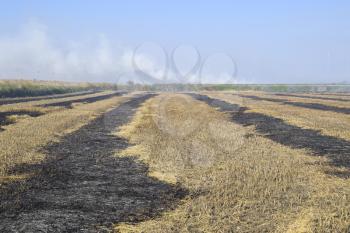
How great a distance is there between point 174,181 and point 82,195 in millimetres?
2818

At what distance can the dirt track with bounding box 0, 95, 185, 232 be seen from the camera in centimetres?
1002

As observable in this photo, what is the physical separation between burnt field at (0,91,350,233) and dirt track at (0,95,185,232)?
0.02 m

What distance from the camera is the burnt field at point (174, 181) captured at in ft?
32.7

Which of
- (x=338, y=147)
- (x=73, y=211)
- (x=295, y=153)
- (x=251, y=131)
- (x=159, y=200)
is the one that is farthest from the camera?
(x=251, y=131)

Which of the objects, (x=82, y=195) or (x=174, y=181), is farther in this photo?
(x=174, y=181)

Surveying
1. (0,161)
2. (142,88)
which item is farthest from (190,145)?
(142,88)

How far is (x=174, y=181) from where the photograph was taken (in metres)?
14.0

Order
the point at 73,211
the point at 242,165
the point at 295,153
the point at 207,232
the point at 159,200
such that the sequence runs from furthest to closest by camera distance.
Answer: the point at 295,153, the point at 242,165, the point at 159,200, the point at 73,211, the point at 207,232

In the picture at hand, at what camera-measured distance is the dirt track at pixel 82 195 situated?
10.0 meters

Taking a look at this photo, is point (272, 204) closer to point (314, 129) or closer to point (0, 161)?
point (0, 161)

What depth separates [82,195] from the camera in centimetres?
1236

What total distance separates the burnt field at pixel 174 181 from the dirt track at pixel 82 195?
2 cm

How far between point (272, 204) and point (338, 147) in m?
10.4

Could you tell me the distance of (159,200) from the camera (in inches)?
468
